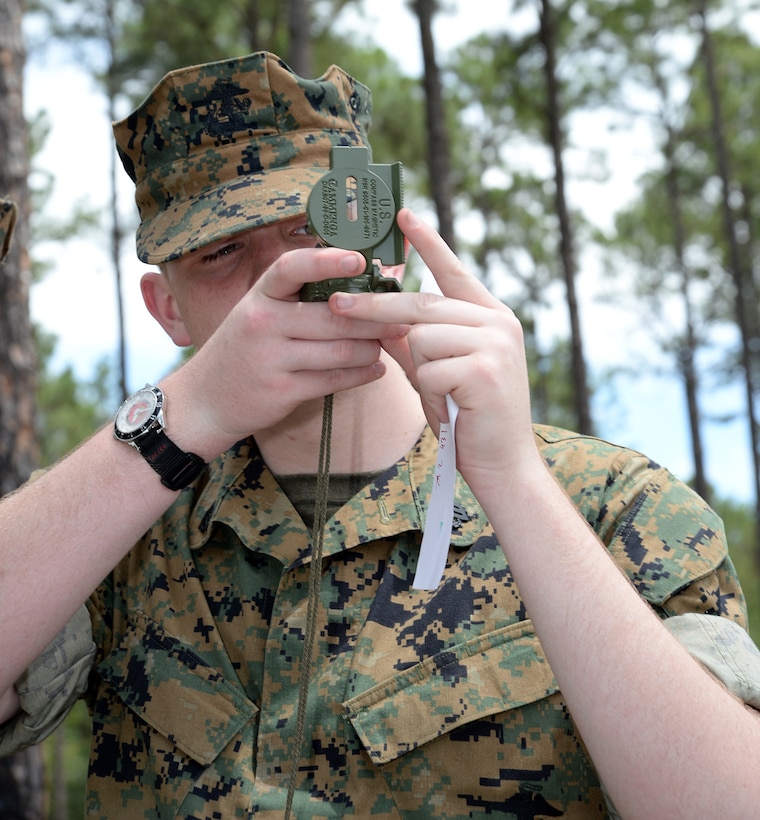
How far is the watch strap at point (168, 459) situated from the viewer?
1.62m

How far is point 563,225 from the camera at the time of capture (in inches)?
467

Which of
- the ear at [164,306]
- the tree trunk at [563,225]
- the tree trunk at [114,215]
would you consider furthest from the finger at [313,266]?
the tree trunk at [114,215]

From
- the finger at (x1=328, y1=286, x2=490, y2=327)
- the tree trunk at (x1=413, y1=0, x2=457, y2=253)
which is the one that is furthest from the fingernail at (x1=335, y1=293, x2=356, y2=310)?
the tree trunk at (x1=413, y1=0, x2=457, y2=253)

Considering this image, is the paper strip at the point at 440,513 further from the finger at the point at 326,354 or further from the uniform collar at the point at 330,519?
the uniform collar at the point at 330,519

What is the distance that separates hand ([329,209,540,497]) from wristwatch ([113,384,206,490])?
0.39m

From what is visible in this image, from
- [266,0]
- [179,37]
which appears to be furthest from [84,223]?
[266,0]

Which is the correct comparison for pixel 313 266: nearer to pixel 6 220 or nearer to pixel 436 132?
pixel 6 220

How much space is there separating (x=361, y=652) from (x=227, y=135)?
46.8 inches

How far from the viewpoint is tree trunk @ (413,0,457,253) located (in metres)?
8.34

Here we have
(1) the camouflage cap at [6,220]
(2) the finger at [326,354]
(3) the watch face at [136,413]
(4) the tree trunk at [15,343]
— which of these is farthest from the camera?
(4) the tree trunk at [15,343]

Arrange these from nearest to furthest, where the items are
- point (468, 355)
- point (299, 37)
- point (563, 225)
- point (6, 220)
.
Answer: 1. point (468, 355)
2. point (6, 220)
3. point (299, 37)
4. point (563, 225)

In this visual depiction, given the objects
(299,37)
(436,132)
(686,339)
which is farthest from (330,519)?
(686,339)

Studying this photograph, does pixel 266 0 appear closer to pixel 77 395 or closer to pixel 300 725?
pixel 77 395

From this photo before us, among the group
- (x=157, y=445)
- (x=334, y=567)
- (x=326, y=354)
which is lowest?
(x=334, y=567)
